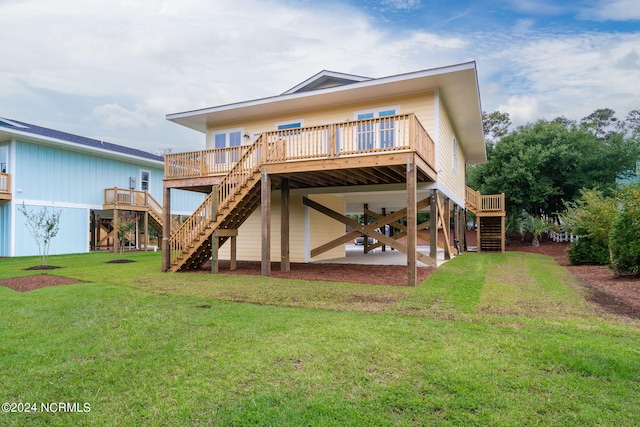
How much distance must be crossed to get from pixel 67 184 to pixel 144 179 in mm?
5515

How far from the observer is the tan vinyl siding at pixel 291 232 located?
1538cm

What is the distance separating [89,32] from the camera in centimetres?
1387

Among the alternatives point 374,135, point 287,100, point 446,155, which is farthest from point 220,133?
point 446,155

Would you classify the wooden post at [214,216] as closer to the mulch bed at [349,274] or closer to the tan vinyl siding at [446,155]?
the mulch bed at [349,274]

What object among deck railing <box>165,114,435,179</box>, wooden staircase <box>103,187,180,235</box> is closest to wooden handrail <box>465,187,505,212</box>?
deck railing <box>165,114,435,179</box>

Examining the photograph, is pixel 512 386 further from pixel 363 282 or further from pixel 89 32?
pixel 89 32

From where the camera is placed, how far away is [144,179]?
A: 992 inches

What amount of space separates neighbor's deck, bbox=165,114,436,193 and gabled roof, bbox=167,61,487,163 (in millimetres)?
1641

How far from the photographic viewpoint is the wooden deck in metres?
17.2

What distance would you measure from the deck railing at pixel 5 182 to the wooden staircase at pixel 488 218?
948 inches

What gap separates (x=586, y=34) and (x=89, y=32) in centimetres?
1920

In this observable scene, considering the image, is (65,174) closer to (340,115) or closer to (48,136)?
(48,136)

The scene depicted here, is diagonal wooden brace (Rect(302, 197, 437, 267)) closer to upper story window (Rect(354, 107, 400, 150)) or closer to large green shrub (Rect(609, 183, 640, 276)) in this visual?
upper story window (Rect(354, 107, 400, 150))

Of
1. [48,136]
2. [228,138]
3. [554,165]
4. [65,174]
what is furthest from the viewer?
[554,165]
